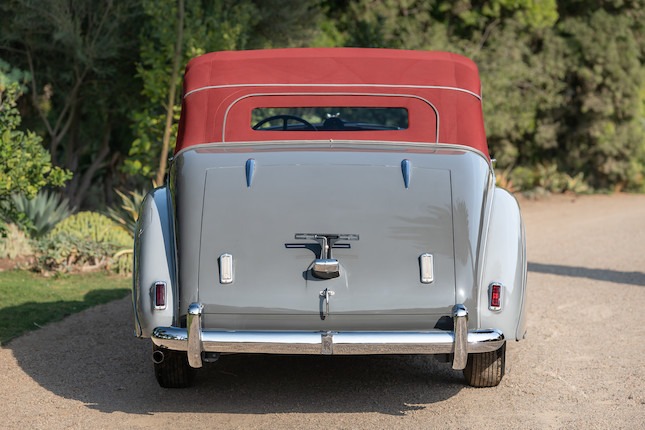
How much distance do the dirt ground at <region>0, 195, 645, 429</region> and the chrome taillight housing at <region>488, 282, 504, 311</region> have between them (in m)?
0.60

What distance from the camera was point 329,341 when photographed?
4.98 meters

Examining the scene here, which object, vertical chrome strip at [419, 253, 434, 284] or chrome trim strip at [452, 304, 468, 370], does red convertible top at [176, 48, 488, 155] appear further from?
chrome trim strip at [452, 304, 468, 370]

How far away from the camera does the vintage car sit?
5.11 m

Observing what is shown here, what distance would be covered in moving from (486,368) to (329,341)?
1303 mm

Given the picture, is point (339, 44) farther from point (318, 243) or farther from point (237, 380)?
point (318, 243)

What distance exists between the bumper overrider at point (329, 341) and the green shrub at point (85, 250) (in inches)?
222

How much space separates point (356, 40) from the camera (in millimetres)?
18016

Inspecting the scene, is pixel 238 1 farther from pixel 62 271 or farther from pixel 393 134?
pixel 393 134

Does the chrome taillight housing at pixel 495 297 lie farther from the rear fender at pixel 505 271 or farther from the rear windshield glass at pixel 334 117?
the rear windshield glass at pixel 334 117

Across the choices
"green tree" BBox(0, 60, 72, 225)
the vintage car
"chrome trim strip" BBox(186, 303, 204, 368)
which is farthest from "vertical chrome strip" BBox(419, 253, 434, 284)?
"green tree" BBox(0, 60, 72, 225)

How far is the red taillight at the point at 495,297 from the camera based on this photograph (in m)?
5.24

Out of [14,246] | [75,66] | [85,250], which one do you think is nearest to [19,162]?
[85,250]

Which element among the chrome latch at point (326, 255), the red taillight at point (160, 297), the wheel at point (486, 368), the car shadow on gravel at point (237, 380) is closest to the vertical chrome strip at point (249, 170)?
the chrome latch at point (326, 255)

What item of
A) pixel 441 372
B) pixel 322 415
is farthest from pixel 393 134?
pixel 322 415
